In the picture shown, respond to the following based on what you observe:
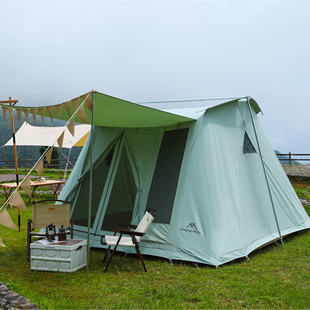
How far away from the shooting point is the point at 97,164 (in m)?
5.37

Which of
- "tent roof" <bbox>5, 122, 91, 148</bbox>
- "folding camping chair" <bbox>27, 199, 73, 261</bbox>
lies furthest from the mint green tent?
"tent roof" <bbox>5, 122, 91, 148</bbox>

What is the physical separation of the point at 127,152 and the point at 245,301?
2.78 meters

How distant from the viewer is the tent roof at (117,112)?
11.5 feet

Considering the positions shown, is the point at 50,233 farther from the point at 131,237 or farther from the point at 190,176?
the point at 190,176

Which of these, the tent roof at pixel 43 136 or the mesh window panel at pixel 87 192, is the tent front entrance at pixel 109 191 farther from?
the tent roof at pixel 43 136

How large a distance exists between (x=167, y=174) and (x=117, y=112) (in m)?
1.21

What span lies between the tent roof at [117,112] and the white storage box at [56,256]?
1480mm

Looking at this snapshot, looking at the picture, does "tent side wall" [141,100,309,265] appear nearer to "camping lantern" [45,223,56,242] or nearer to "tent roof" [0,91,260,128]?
"tent roof" [0,91,260,128]

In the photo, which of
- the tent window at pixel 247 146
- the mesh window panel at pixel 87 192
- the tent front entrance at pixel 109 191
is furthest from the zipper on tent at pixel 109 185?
the tent window at pixel 247 146

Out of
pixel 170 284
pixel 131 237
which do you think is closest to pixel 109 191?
pixel 131 237

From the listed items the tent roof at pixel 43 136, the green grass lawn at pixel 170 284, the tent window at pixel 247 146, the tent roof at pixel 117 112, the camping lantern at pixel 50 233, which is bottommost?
the green grass lawn at pixel 170 284

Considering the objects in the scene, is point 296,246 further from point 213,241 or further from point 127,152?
point 127,152

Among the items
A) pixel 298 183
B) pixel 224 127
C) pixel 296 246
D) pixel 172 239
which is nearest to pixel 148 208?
pixel 172 239

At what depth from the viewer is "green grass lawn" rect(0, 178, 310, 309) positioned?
300 centimetres
